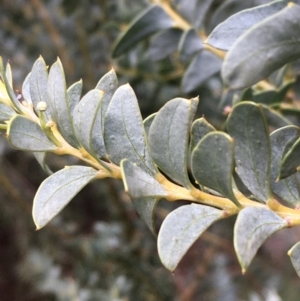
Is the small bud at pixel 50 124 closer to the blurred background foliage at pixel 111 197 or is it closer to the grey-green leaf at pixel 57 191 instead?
the grey-green leaf at pixel 57 191

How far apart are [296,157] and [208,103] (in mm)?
508

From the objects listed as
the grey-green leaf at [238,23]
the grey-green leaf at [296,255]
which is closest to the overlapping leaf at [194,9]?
the grey-green leaf at [238,23]

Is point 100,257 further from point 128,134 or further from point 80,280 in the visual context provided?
point 128,134

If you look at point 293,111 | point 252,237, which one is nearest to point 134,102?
point 252,237

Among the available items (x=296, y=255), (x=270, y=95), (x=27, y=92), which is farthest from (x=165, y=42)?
(x=296, y=255)

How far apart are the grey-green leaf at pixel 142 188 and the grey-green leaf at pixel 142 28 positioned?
29 cm

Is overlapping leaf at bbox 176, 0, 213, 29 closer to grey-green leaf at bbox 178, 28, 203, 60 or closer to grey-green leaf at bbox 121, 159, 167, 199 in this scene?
grey-green leaf at bbox 178, 28, 203, 60

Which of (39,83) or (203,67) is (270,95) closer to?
(203,67)

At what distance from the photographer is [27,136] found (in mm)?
298

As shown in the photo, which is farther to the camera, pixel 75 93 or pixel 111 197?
pixel 111 197

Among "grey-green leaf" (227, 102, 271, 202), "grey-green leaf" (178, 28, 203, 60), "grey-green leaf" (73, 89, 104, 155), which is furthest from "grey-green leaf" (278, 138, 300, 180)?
"grey-green leaf" (178, 28, 203, 60)

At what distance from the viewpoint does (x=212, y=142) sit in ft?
0.82

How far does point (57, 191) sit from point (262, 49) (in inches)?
6.5

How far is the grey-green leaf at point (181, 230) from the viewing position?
0.27m
